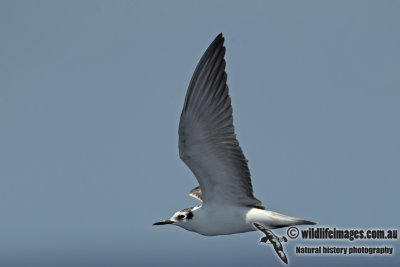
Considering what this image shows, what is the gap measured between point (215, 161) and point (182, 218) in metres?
2.26

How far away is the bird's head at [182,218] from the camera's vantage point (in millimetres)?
17422

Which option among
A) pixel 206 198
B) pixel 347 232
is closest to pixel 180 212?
pixel 206 198

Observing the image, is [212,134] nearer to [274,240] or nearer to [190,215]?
[190,215]

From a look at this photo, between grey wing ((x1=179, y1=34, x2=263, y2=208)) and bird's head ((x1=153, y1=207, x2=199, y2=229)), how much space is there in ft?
2.70

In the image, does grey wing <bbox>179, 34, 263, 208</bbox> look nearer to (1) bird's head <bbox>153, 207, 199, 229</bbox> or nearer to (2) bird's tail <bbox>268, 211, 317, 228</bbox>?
(1) bird's head <bbox>153, 207, 199, 229</bbox>

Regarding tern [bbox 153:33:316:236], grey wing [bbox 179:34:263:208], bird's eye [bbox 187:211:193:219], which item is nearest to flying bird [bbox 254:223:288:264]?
tern [bbox 153:33:316:236]

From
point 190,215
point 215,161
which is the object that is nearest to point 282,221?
point 215,161

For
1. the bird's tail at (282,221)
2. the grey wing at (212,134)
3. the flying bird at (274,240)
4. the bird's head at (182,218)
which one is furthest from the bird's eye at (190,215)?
the bird's tail at (282,221)

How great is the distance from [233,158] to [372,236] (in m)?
5.99

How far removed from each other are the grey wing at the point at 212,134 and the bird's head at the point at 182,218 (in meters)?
0.82

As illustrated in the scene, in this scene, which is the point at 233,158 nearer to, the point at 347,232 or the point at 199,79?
the point at 199,79

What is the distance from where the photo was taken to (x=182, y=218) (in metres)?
17.5

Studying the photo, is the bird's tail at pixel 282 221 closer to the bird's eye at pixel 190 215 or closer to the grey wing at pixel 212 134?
the grey wing at pixel 212 134

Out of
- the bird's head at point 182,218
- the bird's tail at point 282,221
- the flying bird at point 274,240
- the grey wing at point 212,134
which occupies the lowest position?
the flying bird at point 274,240
